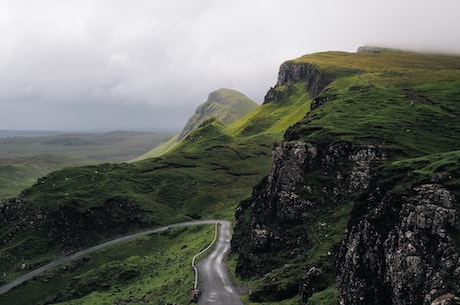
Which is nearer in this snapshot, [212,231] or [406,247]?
[406,247]

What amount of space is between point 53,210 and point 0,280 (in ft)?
112

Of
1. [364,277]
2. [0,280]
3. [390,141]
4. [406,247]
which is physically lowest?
[0,280]

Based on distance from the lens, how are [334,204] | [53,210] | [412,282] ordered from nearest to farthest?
1. [412,282]
2. [334,204]
3. [53,210]

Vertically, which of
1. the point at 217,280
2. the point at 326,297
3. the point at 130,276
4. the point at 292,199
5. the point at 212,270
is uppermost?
the point at 292,199

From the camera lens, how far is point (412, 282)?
46.3 metres

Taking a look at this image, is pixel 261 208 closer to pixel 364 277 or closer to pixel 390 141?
pixel 390 141

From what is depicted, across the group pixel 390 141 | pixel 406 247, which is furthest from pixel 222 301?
pixel 390 141

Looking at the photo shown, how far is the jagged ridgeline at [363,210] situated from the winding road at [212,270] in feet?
14.8

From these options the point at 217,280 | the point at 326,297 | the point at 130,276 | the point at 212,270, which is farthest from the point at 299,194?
the point at 130,276

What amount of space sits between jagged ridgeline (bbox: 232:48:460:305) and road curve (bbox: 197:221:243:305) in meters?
4.01

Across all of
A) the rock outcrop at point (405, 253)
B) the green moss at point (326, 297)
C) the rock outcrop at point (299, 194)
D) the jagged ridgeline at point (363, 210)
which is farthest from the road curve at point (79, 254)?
the rock outcrop at point (405, 253)

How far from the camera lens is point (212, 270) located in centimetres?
9550

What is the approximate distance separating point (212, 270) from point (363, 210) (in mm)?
44848

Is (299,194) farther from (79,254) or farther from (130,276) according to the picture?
(79,254)
